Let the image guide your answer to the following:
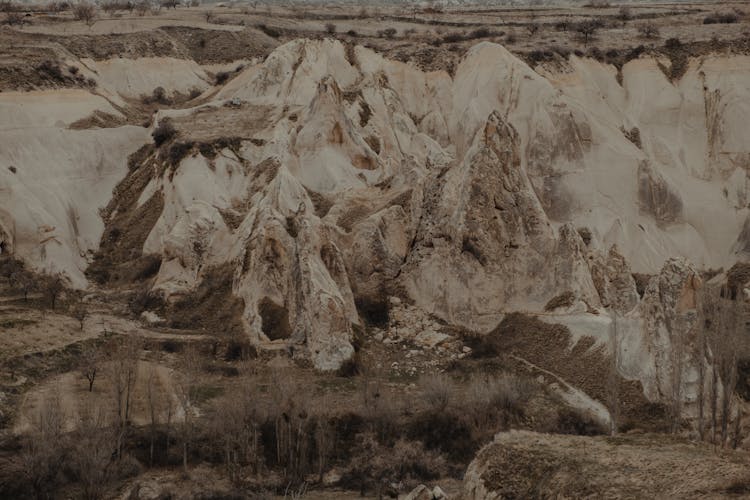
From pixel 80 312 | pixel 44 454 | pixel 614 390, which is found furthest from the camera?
pixel 80 312

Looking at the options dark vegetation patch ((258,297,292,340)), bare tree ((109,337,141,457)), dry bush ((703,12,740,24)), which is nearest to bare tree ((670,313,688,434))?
dark vegetation patch ((258,297,292,340))

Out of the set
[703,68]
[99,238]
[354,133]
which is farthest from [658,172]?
[99,238]

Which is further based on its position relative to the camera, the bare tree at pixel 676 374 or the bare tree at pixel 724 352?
the bare tree at pixel 676 374

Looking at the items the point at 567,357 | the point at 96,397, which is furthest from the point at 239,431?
the point at 567,357

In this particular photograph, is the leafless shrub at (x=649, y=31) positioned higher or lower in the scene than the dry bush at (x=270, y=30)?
lower

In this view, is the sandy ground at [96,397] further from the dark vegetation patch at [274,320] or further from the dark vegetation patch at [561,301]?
the dark vegetation patch at [561,301]

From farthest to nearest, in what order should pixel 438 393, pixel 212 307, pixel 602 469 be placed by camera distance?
pixel 212 307 < pixel 438 393 < pixel 602 469

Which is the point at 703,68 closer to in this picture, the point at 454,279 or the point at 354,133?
the point at 354,133

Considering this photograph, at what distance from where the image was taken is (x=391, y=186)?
1902 inches

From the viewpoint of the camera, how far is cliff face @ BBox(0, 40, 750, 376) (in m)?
39.8

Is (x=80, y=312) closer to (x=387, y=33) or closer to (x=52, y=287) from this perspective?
(x=52, y=287)

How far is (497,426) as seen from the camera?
30.3 metres

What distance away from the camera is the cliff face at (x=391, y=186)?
39.8 m

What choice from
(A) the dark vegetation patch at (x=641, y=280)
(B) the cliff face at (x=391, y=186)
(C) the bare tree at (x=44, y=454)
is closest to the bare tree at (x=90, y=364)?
(C) the bare tree at (x=44, y=454)
